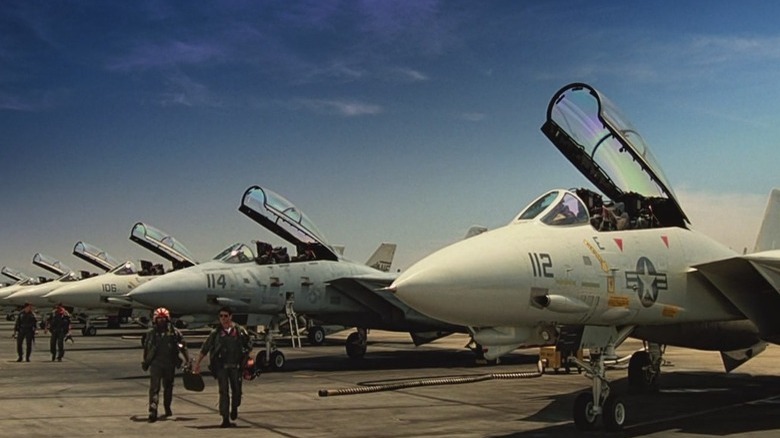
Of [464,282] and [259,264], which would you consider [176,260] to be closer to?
[259,264]

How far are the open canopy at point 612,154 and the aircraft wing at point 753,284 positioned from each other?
867 mm

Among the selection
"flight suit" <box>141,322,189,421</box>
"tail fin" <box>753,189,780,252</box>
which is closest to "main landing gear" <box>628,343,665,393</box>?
"tail fin" <box>753,189,780,252</box>

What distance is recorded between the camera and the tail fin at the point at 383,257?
26000 millimetres

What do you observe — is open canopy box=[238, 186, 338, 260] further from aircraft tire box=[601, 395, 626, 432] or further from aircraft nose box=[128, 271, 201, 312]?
aircraft tire box=[601, 395, 626, 432]

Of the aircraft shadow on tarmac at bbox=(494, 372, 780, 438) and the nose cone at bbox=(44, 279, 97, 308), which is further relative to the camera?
the nose cone at bbox=(44, 279, 97, 308)

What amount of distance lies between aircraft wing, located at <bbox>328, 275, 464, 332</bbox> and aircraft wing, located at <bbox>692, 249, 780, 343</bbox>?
842cm

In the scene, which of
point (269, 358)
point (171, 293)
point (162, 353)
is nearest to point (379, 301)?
point (269, 358)

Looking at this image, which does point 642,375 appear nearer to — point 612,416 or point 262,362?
point 612,416

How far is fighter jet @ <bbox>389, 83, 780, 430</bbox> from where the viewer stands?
7.52 m

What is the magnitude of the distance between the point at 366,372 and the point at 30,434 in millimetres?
8190

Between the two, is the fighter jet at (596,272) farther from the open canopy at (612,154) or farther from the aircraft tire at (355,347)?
the aircraft tire at (355,347)

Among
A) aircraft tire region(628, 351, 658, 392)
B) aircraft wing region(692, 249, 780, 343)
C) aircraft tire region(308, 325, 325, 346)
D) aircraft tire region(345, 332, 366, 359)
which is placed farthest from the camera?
aircraft tire region(308, 325, 325, 346)

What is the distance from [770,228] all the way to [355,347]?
9850 mm

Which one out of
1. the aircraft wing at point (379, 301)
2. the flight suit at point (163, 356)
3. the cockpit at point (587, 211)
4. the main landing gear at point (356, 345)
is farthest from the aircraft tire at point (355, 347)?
the cockpit at point (587, 211)
